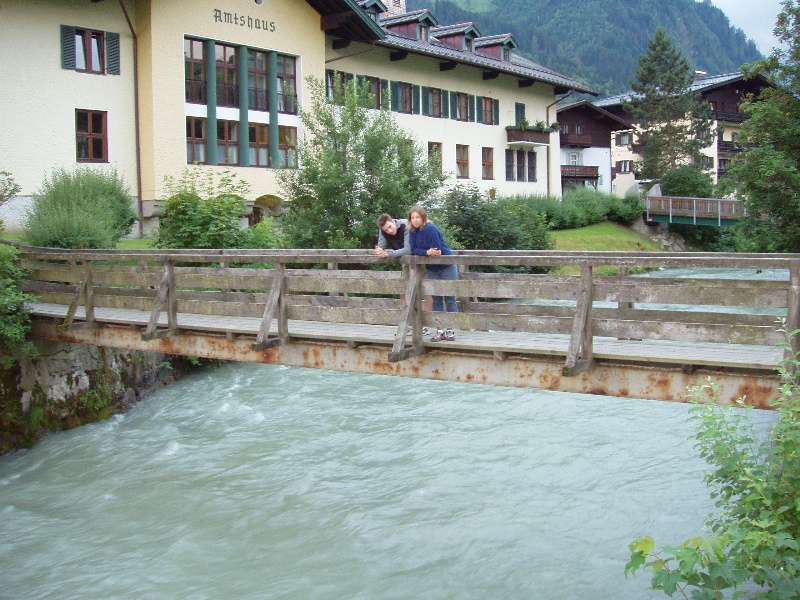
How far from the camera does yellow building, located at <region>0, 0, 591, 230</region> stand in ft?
91.7

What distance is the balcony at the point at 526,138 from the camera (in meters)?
47.5

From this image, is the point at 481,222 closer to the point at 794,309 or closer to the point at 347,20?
the point at 347,20

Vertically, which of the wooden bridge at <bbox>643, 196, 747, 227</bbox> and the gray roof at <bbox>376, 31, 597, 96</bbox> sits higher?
the gray roof at <bbox>376, 31, 597, 96</bbox>

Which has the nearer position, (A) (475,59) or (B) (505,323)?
(B) (505,323)

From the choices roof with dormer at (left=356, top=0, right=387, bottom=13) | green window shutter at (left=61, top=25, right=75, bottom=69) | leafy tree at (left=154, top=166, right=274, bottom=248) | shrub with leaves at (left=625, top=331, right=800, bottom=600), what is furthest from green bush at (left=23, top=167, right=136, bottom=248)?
roof with dormer at (left=356, top=0, right=387, bottom=13)

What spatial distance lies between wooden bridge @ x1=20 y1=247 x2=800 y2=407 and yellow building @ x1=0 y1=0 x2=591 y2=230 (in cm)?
1278

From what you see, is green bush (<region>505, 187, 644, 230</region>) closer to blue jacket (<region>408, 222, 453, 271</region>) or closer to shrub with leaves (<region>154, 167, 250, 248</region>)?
shrub with leaves (<region>154, 167, 250, 248</region>)

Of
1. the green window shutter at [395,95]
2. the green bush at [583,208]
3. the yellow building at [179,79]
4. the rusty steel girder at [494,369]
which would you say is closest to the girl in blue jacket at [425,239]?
the rusty steel girder at [494,369]

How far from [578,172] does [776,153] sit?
33106 mm

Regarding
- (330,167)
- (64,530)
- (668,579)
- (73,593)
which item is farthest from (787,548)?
(330,167)

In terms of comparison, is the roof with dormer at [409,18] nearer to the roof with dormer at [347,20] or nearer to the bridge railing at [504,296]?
the roof with dormer at [347,20]

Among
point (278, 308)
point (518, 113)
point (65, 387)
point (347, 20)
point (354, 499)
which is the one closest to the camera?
point (278, 308)

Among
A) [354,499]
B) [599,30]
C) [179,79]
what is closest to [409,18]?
[179,79]

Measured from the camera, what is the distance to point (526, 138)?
47.9 metres
